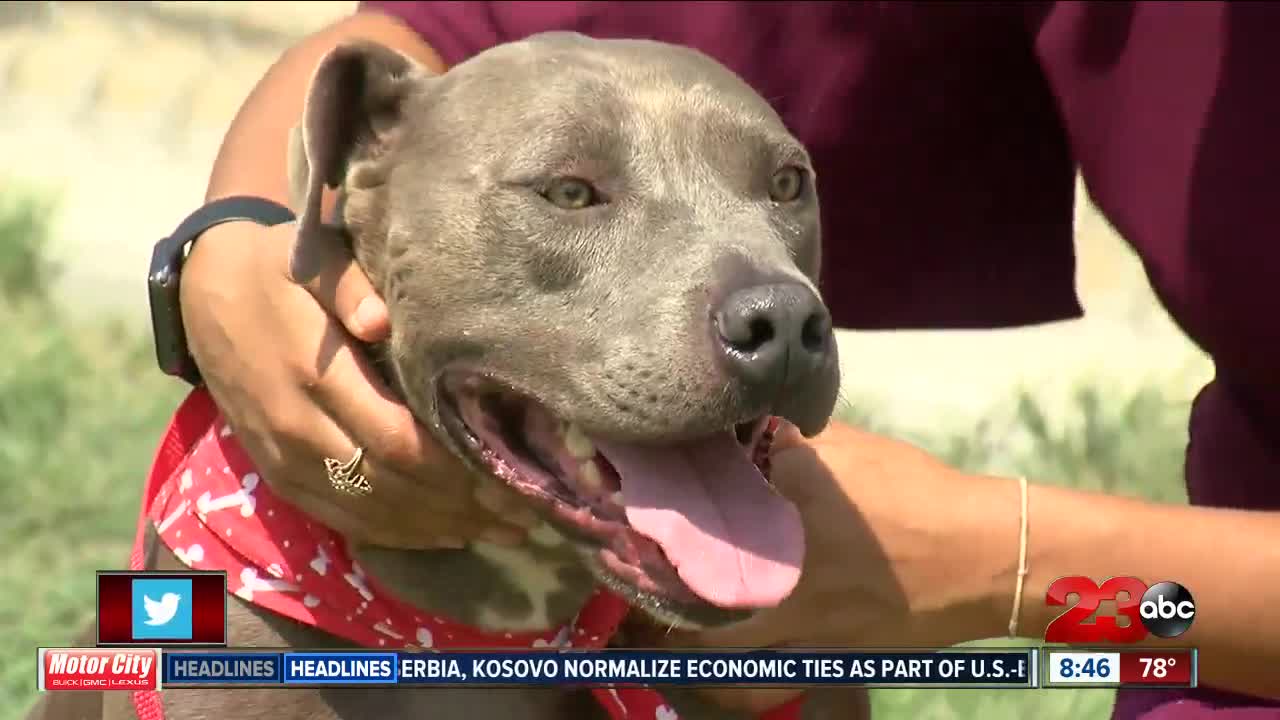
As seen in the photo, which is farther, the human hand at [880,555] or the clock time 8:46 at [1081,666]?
the clock time 8:46 at [1081,666]

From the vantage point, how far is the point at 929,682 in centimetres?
282

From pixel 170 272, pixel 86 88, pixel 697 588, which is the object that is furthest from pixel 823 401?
pixel 86 88

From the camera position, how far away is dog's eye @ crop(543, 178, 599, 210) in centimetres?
243

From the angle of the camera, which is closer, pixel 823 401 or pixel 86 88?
pixel 823 401

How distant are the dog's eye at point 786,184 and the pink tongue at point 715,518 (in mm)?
421

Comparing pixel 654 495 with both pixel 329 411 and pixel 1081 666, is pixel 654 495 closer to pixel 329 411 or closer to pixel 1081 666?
pixel 329 411

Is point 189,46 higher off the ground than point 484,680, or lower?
lower

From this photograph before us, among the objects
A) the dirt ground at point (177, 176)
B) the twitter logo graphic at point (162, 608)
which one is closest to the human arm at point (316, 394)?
the twitter logo graphic at point (162, 608)

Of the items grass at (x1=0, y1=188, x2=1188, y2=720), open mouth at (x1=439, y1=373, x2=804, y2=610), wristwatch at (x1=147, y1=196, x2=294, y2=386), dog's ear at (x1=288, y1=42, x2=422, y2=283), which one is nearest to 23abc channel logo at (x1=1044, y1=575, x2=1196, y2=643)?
open mouth at (x1=439, y1=373, x2=804, y2=610)

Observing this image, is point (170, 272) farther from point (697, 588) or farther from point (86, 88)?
point (86, 88)

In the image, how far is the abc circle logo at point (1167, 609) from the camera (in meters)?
2.77

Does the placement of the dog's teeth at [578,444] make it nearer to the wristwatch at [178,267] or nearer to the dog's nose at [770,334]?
the dog's nose at [770,334]

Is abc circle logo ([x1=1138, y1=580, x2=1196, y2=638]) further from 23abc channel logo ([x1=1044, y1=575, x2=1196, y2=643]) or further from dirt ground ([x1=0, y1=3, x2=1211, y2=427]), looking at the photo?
dirt ground ([x1=0, y1=3, x2=1211, y2=427])

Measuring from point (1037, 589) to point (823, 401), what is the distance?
71cm
